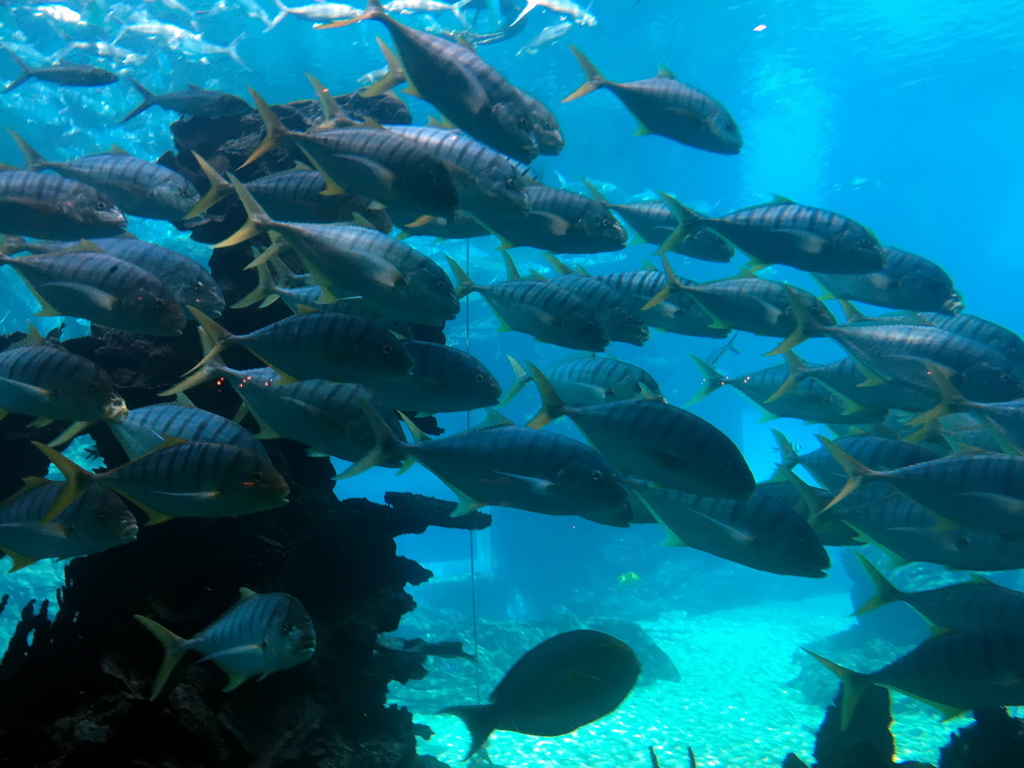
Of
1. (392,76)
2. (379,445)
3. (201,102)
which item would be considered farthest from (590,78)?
(201,102)

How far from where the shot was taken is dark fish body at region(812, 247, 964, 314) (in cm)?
410

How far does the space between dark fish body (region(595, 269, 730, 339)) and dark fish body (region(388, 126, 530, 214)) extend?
1.36 meters

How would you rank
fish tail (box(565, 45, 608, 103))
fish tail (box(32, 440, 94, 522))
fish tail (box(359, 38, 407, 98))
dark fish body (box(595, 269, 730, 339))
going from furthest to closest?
dark fish body (box(595, 269, 730, 339))
fish tail (box(565, 45, 608, 103))
fish tail (box(359, 38, 407, 98))
fish tail (box(32, 440, 94, 522))

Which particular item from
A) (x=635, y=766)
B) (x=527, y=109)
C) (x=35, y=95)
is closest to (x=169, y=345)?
(x=527, y=109)

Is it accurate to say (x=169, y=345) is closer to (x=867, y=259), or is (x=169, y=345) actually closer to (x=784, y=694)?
(x=867, y=259)

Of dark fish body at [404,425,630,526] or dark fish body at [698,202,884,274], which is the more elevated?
dark fish body at [698,202,884,274]

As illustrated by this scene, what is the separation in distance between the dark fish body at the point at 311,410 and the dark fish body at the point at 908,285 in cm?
363

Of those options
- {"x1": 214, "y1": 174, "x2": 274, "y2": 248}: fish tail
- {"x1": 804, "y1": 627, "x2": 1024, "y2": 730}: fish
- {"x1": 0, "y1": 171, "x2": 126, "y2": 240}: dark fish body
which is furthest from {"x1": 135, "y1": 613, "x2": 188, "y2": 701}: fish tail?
{"x1": 804, "y1": 627, "x2": 1024, "y2": 730}: fish

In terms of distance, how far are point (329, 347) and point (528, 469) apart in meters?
1.13

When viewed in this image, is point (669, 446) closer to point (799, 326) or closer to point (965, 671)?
point (799, 326)

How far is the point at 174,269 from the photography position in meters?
3.30

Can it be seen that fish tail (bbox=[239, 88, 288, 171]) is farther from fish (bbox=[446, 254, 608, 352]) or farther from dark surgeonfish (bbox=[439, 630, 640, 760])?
dark surgeonfish (bbox=[439, 630, 640, 760])

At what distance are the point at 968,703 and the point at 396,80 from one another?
4575mm

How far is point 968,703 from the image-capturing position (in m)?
2.96
